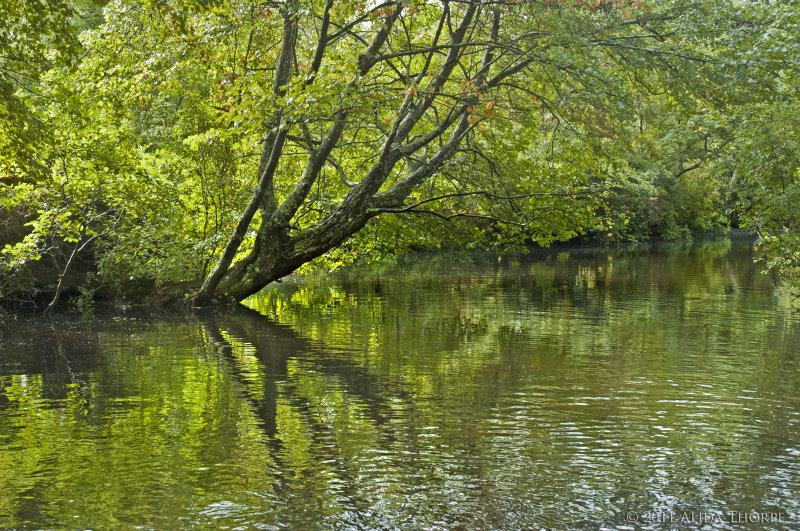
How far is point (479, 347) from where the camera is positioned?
14.5 meters

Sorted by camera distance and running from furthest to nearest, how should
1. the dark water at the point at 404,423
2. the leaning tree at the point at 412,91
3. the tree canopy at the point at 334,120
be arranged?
1. the leaning tree at the point at 412,91
2. the tree canopy at the point at 334,120
3. the dark water at the point at 404,423

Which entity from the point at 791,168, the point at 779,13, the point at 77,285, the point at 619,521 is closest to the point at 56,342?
the point at 77,285

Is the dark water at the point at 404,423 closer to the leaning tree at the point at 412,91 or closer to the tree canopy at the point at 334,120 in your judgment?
the leaning tree at the point at 412,91

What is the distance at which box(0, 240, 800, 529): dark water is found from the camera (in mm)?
6395

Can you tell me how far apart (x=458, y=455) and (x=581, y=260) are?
3590 cm

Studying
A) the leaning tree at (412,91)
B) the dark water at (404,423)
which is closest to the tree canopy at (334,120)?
the leaning tree at (412,91)

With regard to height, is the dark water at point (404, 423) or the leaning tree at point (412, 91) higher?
the leaning tree at point (412, 91)

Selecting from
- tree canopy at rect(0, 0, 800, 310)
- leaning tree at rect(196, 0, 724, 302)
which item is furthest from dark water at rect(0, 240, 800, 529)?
tree canopy at rect(0, 0, 800, 310)

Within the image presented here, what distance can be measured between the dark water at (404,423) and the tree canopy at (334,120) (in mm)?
3315

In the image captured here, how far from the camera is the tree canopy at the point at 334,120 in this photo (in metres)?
15.0

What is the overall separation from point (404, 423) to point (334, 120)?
315 inches

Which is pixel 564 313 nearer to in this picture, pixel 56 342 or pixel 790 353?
pixel 790 353

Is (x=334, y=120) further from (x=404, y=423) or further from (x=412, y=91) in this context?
(x=404, y=423)

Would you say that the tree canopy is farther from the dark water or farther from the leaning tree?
the dark water
